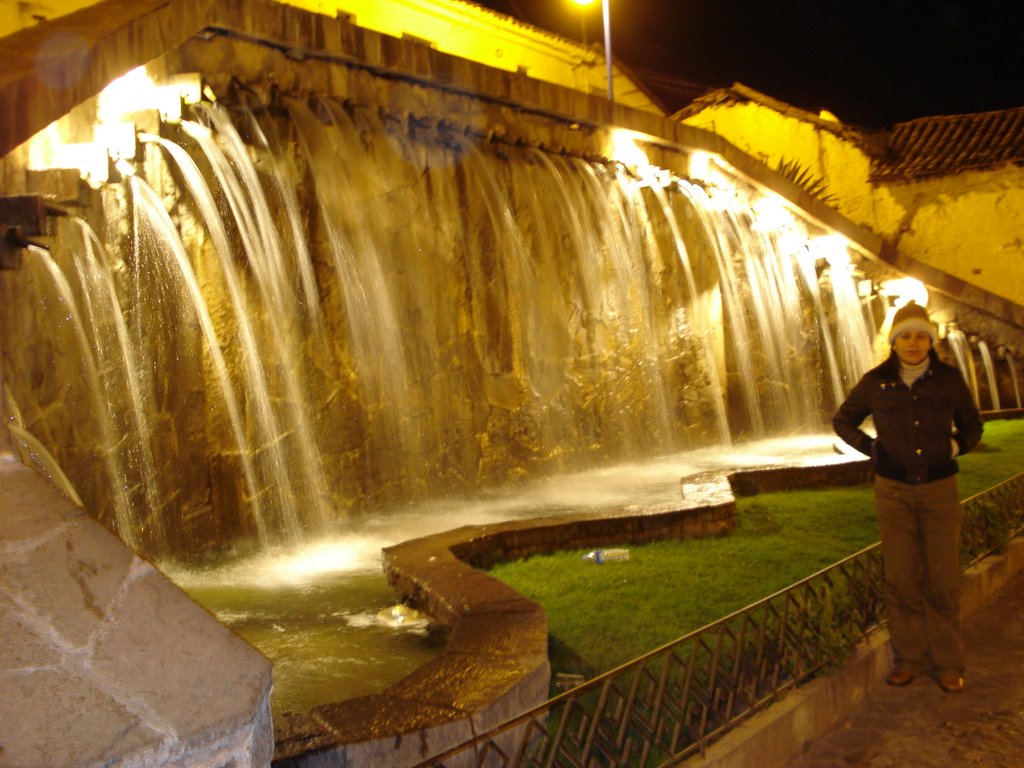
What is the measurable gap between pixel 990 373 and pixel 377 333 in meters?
14.7

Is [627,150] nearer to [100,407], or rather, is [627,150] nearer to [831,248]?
[831,248]

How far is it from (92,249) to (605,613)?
432 centimetres

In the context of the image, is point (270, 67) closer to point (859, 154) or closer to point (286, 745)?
point (286, 745)

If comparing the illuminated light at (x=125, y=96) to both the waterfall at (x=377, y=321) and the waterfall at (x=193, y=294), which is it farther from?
the waterfall at (x=193, y=294)

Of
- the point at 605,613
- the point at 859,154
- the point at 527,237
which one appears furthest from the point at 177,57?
the point at 859,154

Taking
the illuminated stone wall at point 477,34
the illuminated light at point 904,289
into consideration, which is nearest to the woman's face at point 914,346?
the illuminated stone wall at point 477,34

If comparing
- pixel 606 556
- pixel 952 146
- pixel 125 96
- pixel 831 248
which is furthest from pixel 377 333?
pixel 952 146

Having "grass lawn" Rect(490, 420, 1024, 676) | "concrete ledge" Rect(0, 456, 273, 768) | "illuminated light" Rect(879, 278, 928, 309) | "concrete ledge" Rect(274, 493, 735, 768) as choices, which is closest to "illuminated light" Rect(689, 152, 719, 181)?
"illuminated light" Rect(879, 278, 928, 309)

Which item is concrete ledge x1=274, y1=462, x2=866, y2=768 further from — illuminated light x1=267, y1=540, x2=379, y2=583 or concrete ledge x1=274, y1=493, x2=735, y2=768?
illuminated light x1=267, y1=540, x2=379, y2=583

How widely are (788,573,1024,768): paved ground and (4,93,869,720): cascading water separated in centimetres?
224

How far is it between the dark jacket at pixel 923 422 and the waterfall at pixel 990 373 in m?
15.9

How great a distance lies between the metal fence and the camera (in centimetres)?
332

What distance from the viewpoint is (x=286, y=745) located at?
127 inches

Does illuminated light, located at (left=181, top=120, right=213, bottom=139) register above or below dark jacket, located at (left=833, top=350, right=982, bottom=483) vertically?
above
